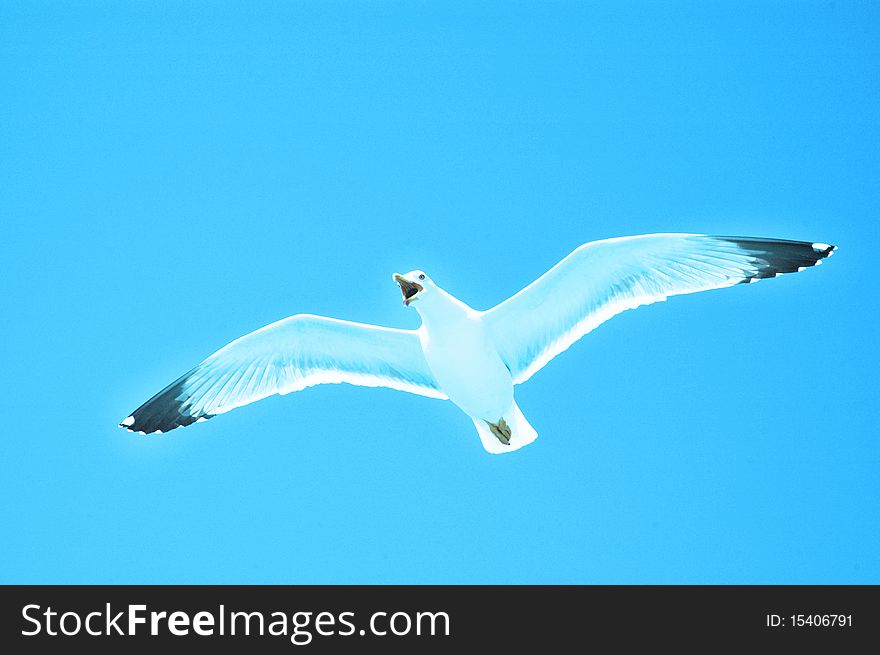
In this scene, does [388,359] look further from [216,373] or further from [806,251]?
[806,251]

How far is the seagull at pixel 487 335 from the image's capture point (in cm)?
648

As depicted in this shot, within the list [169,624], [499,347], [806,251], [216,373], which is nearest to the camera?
[169,624]

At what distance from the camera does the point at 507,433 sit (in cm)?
678

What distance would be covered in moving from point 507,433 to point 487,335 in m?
0.70

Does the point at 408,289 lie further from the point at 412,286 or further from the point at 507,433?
the point at 507,433

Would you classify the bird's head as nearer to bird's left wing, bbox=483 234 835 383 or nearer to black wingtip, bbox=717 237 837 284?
bird's left wing, bbox=483 234 835 383

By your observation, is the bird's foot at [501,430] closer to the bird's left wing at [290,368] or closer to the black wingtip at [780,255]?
the bird's left wing at [290,368]

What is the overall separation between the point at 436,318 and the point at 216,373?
6.29ft

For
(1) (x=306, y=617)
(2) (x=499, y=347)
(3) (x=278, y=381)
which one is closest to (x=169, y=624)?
(1) (x=306, y=617)

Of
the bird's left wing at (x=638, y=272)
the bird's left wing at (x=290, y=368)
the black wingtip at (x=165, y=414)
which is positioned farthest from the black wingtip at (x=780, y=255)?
the black wingtip at (x=165, y=414)

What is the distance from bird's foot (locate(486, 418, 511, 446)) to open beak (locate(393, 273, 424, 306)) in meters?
1.11

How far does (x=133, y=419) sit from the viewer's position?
294 inches

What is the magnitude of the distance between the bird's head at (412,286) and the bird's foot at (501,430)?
1.09 m

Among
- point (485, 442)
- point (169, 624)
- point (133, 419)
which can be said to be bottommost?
point (169, 624)
